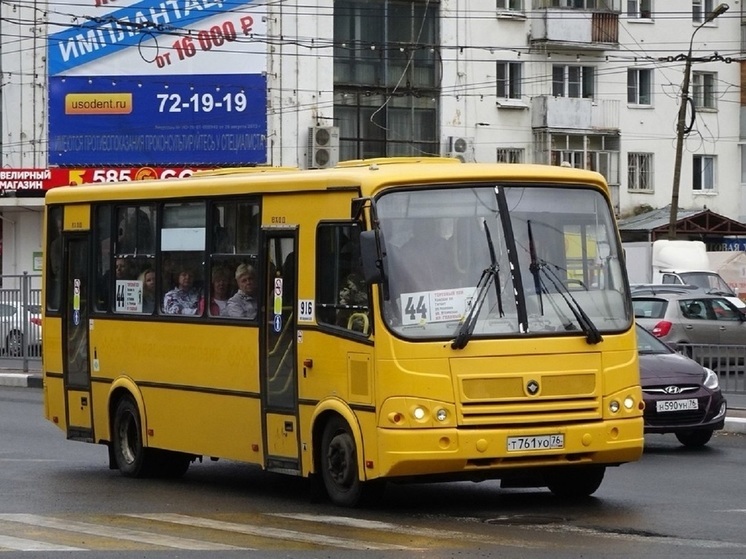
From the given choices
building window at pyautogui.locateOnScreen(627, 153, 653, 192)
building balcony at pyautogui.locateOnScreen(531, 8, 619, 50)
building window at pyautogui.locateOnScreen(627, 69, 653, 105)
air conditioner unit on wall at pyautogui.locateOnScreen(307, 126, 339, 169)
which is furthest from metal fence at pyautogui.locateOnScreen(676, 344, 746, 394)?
building window at pyautogui.locateOnScreen(627, 69, 653, 105)

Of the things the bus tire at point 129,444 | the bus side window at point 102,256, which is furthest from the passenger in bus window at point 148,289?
the bus tire at point 129,444

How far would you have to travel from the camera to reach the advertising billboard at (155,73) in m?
54.7

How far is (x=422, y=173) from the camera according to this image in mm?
12172

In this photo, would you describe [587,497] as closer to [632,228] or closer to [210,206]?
[210,206]

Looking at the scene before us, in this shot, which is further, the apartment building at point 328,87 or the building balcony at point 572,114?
the building balcony at point 572,114

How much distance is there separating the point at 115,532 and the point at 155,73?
4466 centimetres

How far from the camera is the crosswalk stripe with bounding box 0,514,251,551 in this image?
10398 millimetres

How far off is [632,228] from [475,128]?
696 cm

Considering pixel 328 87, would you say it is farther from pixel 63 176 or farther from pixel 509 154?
pixel 63 176

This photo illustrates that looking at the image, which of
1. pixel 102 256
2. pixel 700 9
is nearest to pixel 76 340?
pixel 102 256

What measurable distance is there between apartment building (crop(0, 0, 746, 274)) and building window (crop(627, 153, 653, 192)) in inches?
2.6

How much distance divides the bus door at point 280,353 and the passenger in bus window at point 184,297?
1229 millimetres

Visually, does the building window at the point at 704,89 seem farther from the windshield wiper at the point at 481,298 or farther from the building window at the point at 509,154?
the windshield wiper at the point at 481,298

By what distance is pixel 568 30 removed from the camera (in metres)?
61.7
